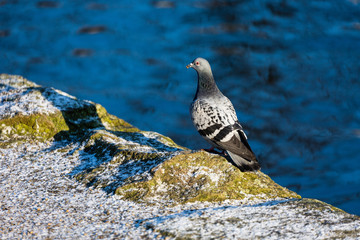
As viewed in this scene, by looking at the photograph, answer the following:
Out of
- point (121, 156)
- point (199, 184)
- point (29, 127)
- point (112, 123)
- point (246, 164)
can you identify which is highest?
point (112, 123)

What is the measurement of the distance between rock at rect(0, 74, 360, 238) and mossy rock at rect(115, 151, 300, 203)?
0.5 inches

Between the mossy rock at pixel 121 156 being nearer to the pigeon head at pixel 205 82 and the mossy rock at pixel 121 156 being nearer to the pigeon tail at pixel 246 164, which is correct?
the pigeon tail at pixel 246 164

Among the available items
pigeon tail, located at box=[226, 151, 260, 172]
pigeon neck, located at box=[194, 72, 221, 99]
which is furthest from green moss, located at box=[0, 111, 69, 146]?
pigeon tail, located at box=[226, 151, 260, 172]

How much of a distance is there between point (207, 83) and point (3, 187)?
307 cm

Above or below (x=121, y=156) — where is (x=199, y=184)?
below

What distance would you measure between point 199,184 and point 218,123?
3.17 feet

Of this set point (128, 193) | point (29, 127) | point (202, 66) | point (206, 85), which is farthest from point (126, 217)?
point (29, 127)

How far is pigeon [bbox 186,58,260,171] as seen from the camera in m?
5.24

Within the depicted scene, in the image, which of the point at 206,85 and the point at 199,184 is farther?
the point at 206,85

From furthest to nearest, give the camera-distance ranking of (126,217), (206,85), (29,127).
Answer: (29,127)
(206,85)
(126,217)

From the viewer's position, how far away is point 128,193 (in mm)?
5000

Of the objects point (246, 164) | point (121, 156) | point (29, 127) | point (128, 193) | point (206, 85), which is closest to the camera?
point (128, 193)

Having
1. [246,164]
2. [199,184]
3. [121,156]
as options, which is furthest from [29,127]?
[246,164]

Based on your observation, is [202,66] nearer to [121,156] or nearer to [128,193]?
[121,156]
